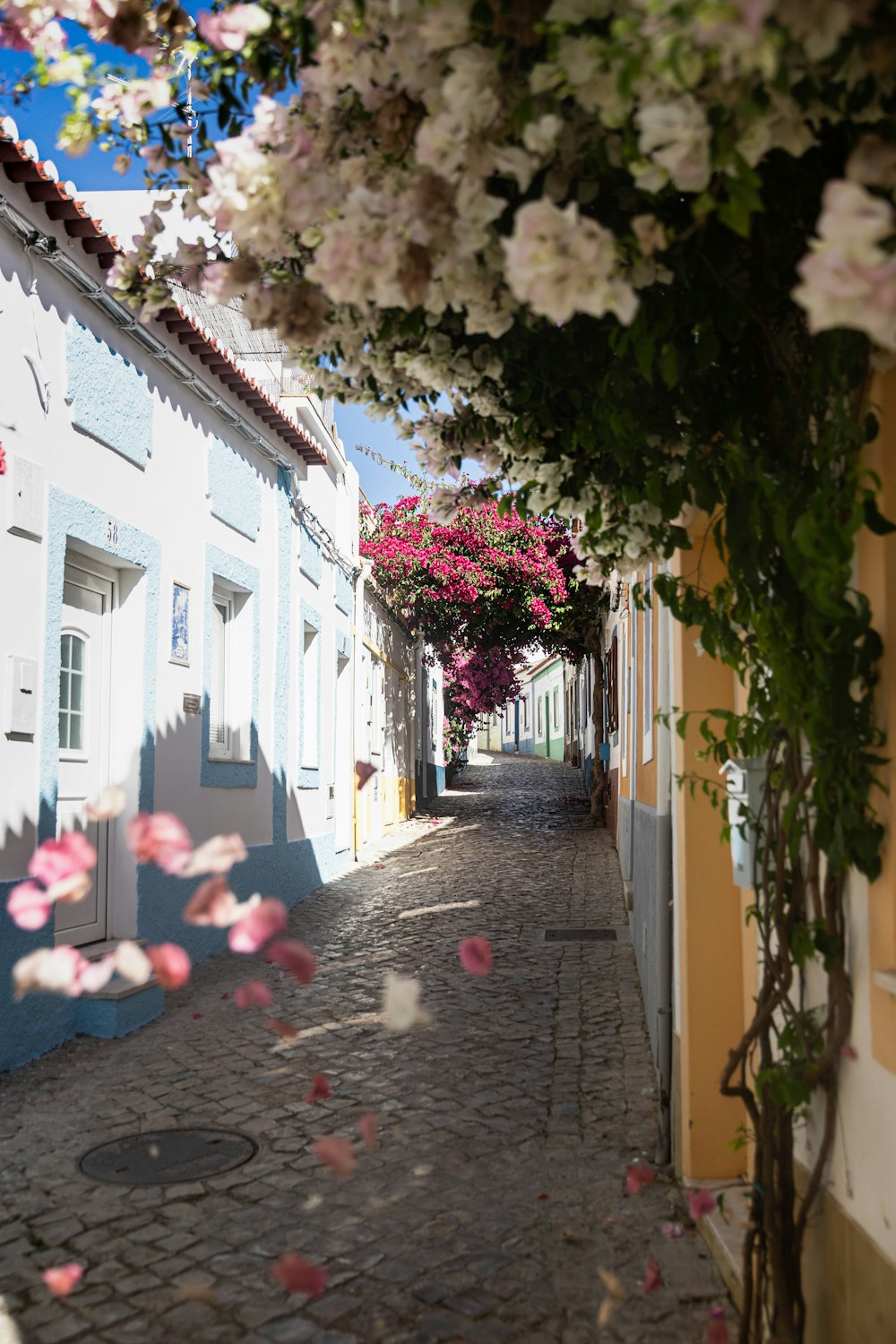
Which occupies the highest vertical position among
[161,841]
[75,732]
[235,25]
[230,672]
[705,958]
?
[235,25]

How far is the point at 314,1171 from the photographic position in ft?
13.7

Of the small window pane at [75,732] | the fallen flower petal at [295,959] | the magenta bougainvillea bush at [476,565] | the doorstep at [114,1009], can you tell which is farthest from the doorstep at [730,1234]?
the magenta bougainvillea bush at [476,565]

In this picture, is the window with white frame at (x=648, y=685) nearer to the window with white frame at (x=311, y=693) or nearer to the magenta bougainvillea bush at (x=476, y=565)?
the window with white frame at (x=311, y=693)

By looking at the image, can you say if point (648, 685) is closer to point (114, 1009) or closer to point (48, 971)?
point (114, 1009)

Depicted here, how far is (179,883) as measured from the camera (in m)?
7.49

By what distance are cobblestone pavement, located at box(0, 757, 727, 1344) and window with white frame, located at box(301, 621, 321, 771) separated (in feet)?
12.3

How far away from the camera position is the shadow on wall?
5.39m

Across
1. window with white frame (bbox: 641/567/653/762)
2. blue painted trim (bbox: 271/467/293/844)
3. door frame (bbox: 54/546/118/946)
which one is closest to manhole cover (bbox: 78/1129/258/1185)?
door frame (bbox: 54/546/118/946)

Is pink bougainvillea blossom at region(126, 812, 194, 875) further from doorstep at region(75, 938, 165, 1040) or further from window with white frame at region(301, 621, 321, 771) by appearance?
window with white frame at region(301, 621, 321, 771)

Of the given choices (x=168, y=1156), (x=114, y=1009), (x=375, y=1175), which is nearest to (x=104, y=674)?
(x=114, y=1009)

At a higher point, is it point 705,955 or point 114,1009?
point 705,955

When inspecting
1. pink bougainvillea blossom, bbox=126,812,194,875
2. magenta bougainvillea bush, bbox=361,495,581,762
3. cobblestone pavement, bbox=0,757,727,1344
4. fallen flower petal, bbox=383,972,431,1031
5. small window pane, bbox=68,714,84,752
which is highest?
magenta bougainvillea bush, bbox=361,495,581,762

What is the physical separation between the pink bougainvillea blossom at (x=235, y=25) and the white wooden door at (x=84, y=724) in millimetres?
4769

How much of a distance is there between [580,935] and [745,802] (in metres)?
6.08
